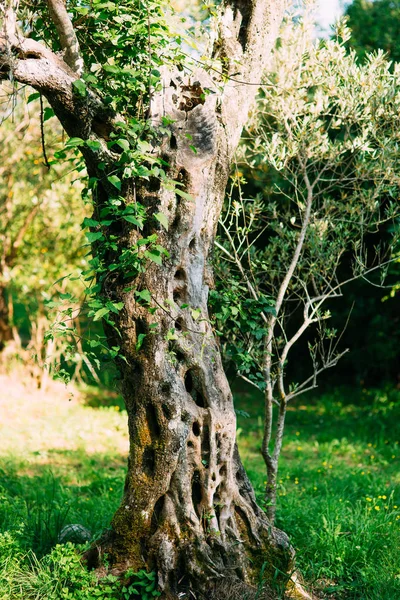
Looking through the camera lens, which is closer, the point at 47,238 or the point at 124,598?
the point at 124,598

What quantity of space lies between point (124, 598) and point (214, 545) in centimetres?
60

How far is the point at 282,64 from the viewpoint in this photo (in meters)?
4.57

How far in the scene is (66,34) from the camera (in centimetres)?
352

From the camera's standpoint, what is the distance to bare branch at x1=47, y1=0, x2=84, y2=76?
3438mm

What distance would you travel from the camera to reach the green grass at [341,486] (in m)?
4.18

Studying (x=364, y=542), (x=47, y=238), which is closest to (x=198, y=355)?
(x=364, y=542)

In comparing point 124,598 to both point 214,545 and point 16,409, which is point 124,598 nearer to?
point 214,545

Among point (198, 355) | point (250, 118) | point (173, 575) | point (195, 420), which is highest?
point (250, 118)

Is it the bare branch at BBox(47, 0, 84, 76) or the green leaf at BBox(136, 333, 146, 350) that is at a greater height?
the bare branch at BBox(47, 0, 84, 76)

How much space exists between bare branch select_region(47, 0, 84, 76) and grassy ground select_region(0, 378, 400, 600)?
2938 mm

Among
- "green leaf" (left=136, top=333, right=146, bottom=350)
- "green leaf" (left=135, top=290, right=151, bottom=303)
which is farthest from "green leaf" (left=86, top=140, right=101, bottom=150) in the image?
"green leaf" (left=136, top=333, right=146, bottom=350)

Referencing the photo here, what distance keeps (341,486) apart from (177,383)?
3286 mm

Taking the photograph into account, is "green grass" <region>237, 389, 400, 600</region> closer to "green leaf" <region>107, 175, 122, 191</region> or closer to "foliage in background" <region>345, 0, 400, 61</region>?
"green leaf" <region>107, 175, 122, 191</region>

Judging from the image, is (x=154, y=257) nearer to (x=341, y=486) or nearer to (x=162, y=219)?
(x=162, y=219)
